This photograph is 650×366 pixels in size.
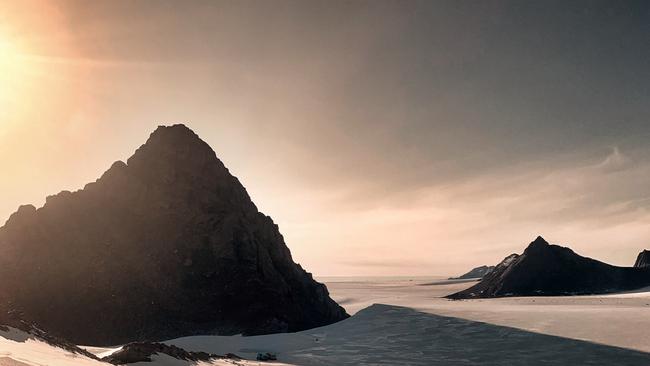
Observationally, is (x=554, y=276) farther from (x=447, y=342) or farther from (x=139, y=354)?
(x=139, y=354)

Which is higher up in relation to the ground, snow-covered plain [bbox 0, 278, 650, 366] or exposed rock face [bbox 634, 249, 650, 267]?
exposed rock face [bbox 634, 249, 650, 267]

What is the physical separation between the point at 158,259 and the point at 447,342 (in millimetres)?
31359

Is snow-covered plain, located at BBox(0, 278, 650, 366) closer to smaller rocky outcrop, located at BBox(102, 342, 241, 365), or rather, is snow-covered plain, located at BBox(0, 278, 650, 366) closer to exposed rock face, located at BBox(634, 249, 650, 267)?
smaller rocky outcrop, located at BBox(102, 342, 241, 365)

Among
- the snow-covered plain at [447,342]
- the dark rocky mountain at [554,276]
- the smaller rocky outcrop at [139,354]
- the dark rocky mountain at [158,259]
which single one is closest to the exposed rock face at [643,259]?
the dark rocky mountain at [554,276]

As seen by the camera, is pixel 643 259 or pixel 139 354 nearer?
pixel 139 354

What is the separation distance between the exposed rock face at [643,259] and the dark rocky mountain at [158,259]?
3730 inches

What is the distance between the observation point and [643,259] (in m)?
106

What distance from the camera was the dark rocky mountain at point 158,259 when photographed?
3881cm

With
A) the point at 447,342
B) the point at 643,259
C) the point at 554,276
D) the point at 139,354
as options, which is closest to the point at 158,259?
the point at 139,354

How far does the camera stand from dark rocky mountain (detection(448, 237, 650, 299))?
267ft

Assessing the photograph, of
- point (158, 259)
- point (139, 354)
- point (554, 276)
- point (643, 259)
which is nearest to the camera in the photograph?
point (139, 354)

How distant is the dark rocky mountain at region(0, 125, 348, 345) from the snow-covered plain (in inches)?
472

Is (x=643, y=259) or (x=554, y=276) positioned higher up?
(x=643, y=259)

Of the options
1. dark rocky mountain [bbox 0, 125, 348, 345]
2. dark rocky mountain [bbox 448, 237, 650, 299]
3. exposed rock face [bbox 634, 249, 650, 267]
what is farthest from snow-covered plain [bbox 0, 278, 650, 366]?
exposed rock face [bbox 634, 249, 650, 267]
